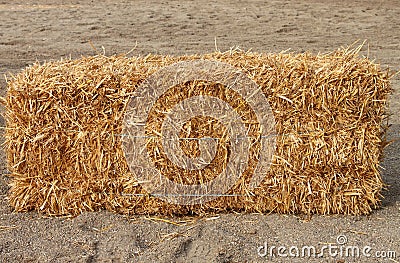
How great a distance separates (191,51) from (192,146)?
267 inches

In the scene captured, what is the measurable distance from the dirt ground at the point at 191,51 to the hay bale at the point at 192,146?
0.53 ft

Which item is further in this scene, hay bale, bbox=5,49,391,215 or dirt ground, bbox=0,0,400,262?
hay bale, bbox=5,49,391,215

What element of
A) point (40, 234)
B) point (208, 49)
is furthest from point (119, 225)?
point (208, 49)

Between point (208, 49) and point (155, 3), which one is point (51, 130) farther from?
point (155, 3)

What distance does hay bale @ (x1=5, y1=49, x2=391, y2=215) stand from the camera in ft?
15.6

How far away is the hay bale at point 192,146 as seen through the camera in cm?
474

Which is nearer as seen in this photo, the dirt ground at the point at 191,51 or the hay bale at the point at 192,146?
the dirt ground at the point at 191,51

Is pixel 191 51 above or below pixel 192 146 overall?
below

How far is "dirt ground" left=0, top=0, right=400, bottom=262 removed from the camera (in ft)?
14.3

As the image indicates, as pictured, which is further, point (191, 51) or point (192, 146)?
point (191, 51)

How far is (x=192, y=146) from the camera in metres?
4.80

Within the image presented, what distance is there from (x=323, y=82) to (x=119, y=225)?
2.08 m

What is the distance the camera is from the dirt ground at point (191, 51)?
4.37 meters

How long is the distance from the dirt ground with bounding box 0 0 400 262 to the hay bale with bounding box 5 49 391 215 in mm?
160
